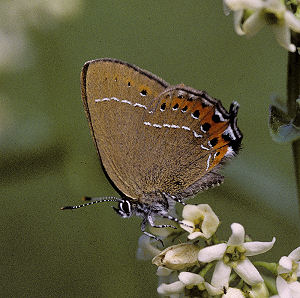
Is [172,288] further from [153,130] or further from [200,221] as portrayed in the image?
[153,130]

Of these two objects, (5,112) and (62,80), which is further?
(5,112)

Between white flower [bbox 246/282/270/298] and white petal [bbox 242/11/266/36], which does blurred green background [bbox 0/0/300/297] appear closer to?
white flower [bbox 246/282/270/298]

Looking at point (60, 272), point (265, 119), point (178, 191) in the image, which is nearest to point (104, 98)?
point (178, 191)

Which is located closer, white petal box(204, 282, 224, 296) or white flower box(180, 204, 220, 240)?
white petal box(204, 282, 224, 296)

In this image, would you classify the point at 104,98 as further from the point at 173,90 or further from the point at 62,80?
the point at 62,80

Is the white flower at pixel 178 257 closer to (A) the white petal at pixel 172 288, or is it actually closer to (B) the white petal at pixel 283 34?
(A) the white petal at pixel 172 288

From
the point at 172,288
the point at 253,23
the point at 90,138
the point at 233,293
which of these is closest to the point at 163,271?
the point at 172,288

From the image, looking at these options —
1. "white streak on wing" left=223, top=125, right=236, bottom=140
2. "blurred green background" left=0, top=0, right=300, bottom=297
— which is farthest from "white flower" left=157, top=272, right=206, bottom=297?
"blurred green background" left=0, top=0, right=300, bottom=297

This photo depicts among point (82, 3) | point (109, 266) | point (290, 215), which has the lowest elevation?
point (109, 266)
